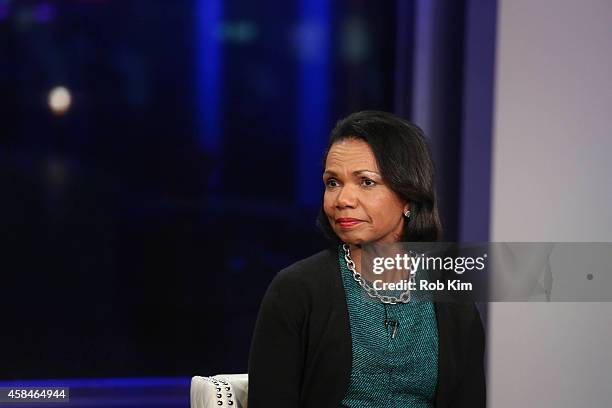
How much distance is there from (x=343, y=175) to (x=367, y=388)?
417 mm

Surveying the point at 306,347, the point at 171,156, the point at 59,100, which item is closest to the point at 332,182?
the point at 306,347

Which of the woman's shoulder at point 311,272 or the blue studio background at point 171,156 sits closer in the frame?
the woman's shoulder at point 311,272

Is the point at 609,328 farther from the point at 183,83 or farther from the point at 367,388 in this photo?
the point at 183,83

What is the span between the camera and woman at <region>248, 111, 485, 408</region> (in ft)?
5.36

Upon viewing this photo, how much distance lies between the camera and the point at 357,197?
168cm

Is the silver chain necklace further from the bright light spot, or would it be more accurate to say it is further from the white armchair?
the bright light spot

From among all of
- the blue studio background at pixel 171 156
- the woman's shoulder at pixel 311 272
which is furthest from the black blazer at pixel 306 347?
the blue studio background at pixel 171 156

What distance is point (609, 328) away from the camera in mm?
2840

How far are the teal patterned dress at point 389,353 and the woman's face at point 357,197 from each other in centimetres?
8

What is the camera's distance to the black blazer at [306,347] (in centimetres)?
163

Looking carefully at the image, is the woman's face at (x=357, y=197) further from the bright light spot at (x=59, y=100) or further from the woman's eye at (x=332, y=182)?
the bright light spot at (x=59, y=100)

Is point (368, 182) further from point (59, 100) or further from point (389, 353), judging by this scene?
point (59, 100)

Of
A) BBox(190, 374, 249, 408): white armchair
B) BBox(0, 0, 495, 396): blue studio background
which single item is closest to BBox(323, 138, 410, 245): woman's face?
BBox(190, 374, 249, 408): white armchair

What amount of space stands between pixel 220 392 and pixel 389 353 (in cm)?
34
